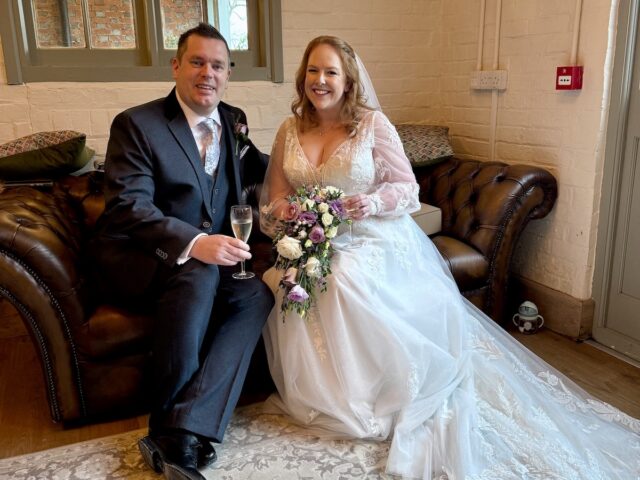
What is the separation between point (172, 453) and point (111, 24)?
2161 millimetres

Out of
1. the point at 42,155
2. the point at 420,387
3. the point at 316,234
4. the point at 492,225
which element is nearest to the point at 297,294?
the point at 316,234

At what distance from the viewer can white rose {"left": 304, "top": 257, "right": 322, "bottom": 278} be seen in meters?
1.96

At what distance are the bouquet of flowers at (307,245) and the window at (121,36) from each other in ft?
4.59

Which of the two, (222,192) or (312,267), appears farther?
(222,192)

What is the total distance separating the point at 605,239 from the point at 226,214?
1718mm

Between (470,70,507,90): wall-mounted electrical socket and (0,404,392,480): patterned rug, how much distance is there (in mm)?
2038

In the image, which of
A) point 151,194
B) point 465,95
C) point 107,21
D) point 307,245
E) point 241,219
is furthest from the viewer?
point 465,95

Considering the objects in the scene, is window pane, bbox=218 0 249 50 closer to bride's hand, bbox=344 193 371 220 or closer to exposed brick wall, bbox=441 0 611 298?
exposed brick wall, bbox=441 0 611 298

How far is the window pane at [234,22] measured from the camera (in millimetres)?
3098

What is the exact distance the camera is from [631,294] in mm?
2570

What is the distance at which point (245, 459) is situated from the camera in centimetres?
190

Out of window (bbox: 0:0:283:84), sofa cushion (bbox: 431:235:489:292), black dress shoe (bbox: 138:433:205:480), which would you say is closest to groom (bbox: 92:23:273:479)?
black dress shoe (bbox: 138:433:205:480)

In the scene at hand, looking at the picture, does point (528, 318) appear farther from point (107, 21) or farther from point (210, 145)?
point (107, 21)

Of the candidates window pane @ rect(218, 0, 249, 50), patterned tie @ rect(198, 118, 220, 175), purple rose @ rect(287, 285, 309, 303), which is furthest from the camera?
window pane @ rect(218, 0, 249, 50)
